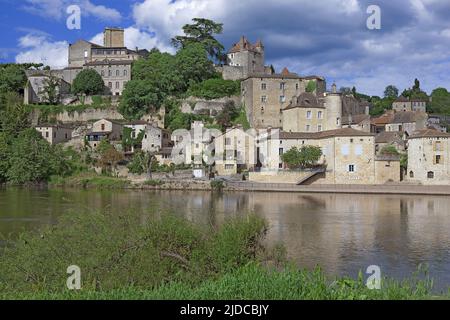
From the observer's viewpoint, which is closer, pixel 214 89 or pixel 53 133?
pixel 53 133

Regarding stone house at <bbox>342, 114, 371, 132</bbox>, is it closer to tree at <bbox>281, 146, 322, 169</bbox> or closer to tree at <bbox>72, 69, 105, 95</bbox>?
tree at <bbox>281, 146, 322, 169</bbox>

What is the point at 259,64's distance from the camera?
72688 millimetres

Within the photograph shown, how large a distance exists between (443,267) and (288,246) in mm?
5917

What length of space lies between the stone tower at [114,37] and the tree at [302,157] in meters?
44.0

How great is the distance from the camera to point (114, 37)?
3410 inches

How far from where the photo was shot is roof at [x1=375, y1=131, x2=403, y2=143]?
185ft

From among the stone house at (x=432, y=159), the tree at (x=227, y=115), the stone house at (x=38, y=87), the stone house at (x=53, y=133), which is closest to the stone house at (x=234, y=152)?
the tree at (x=227, y=115)

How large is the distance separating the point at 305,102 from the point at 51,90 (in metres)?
34.2

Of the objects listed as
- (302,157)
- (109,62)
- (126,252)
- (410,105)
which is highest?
(109,62)

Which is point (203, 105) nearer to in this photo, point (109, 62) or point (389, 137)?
point (109, 62)

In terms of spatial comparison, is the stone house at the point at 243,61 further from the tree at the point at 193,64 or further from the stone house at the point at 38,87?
→ the stone house at the point at 38,87

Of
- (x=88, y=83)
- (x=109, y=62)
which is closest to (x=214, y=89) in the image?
(x=109, y=62)
